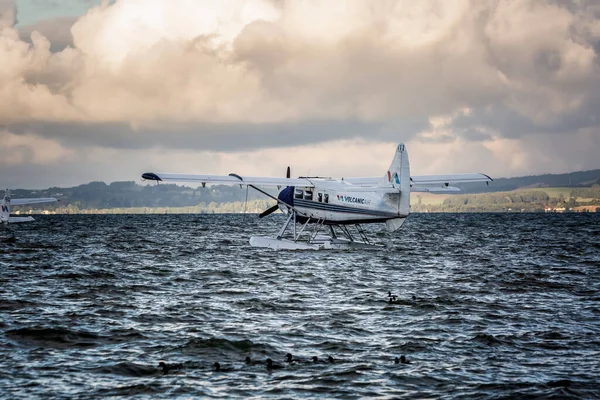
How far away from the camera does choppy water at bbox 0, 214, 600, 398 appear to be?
11.5 metres

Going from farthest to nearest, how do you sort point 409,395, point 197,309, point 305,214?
Answer: point 305,214 → point 197,309 → point 409,395

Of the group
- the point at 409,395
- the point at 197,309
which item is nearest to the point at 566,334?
the point at 409,395

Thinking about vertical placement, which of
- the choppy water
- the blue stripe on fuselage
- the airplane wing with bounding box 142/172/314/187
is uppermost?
the airplane wing with bounding box 142/172/314/187

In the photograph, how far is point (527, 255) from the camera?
39.9 m

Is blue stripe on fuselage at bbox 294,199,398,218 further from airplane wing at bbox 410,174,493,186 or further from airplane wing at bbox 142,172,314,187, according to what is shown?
airplane wing at bbox 410,174,493,186

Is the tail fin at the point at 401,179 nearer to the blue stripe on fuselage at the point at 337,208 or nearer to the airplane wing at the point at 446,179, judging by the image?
the blue stripe on fuselage at the point at 337,208

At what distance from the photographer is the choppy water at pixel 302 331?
11477 mm

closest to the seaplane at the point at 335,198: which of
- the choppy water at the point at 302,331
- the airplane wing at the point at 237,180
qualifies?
the airplane wing at the point at 237,180

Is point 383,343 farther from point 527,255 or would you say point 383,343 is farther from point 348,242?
point 527,255

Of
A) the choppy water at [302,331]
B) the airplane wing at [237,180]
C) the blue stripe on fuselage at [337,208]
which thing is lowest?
the choppy water at [302,331]

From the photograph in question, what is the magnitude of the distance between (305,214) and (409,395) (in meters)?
27.0

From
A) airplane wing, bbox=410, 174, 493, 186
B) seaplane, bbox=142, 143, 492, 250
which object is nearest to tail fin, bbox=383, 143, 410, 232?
seaplane, bbox=142, 143, 492, 250

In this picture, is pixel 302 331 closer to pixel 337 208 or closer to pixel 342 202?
pixel 342 202

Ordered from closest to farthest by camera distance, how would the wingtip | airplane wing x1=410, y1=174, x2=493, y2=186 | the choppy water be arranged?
the choppy water < the wingtip < airplane wing x1=410, y1=174, x2=493, y2=186
